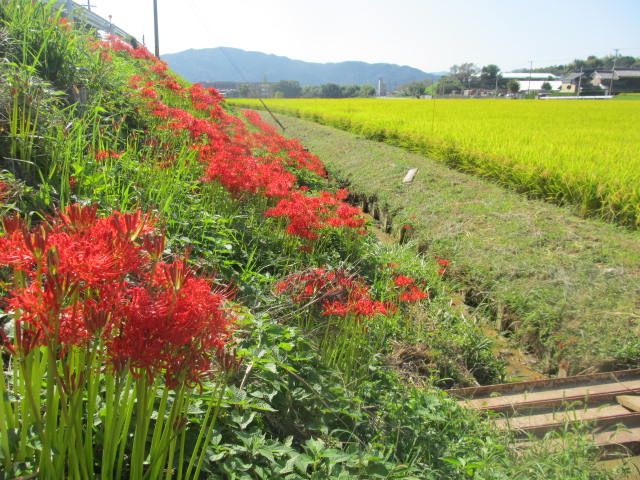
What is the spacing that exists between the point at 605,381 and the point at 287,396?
2397 mm

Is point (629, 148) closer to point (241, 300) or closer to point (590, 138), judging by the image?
point (590, 138)

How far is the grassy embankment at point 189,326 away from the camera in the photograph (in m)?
0.98

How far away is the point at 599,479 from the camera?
2.35 metres

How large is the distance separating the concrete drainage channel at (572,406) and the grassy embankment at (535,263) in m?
0.48

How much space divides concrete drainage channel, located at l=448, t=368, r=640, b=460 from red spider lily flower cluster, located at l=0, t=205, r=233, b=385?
212cm

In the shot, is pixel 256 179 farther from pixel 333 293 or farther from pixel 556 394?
pixel 556 394

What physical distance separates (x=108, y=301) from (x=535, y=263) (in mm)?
4812

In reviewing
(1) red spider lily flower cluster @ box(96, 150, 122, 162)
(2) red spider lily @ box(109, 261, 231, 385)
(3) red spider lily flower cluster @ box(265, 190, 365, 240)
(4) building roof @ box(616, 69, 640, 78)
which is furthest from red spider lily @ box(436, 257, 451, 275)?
(4) building roof @ box(616, 69, 640, 78)

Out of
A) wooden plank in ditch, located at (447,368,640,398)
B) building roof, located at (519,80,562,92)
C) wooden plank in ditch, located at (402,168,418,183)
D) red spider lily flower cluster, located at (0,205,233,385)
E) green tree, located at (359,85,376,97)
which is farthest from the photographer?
building roof, located at (519,80,562,92)

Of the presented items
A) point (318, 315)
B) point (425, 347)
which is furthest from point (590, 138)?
point (318, 315)

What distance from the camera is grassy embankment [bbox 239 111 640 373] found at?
398 centimetres

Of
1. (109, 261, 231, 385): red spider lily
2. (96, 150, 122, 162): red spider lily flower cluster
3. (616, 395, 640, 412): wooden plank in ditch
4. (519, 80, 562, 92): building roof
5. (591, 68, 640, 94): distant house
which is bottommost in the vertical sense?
(616, 395, 640, 412): wooden plank in ditch

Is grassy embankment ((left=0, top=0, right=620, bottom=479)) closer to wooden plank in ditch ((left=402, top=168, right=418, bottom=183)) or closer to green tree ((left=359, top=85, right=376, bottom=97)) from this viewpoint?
wooden plank in ditch ((left=402, top=168, right=418, bottom=183))

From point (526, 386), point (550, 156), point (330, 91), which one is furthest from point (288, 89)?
point (526, 386)
